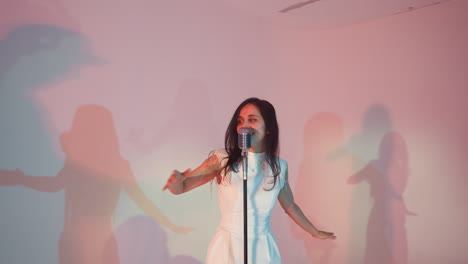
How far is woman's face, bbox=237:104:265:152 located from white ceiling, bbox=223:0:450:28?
148 centimetres

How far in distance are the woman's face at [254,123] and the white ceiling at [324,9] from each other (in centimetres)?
148

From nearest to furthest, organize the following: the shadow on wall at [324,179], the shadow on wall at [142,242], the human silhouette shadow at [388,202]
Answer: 1. the shadow on wall at [142,242]
2. the human silhouette shadow at [388,202]
3. the shadow on wall at [324,179]

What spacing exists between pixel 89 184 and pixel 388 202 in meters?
2.59

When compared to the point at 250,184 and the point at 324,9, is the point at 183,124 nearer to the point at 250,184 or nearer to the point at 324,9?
the point at 250,184

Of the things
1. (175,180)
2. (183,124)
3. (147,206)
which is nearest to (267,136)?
(175,180)

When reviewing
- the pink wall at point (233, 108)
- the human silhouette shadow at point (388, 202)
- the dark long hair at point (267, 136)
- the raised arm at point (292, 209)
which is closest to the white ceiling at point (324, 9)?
the pink wall at point (233, 108)

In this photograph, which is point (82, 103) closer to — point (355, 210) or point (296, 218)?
point (296, 218)

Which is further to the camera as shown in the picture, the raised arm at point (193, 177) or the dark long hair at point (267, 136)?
the dark long hair at point (267, 136)

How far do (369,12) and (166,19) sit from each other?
5.85ft

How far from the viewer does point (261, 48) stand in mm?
3779

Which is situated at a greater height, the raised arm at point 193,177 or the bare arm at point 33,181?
the raised arm at point 193,177

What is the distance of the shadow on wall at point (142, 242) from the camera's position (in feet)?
10.6

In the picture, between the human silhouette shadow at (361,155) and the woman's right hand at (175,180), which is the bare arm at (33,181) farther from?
the human silhouette shadow at (361,155)

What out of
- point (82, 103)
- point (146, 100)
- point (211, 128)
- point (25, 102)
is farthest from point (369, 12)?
point (25, 102)
